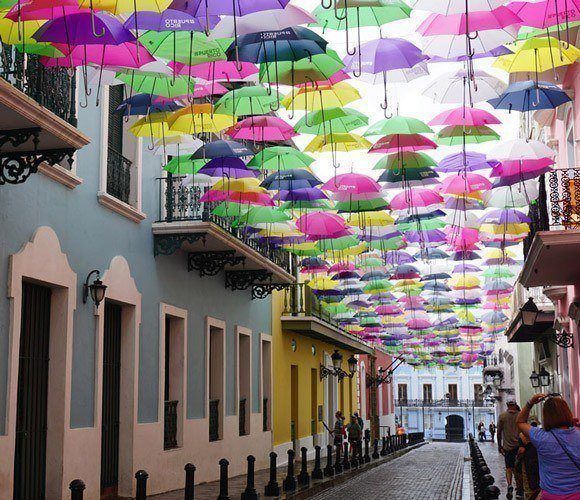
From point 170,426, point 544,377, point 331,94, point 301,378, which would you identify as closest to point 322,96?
point 331,94

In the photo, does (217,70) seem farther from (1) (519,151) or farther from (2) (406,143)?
(1) (519,151)

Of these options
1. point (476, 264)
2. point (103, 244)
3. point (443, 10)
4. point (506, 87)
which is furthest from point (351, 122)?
point (476, 264)

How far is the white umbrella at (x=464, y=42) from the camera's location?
410 inches

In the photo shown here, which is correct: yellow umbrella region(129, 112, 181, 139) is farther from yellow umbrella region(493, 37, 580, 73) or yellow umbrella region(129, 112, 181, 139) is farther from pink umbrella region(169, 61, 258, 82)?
yellow umbrella region(493, 37, 580, 73)

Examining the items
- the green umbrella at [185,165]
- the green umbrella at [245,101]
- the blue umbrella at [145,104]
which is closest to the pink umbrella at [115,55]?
the blue umbrella at [145,104]

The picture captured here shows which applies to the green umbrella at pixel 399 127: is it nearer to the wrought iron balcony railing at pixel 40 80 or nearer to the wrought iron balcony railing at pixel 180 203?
the wrought iron balcony railing at pixel 40 80

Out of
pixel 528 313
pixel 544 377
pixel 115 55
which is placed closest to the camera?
pixel 115 55

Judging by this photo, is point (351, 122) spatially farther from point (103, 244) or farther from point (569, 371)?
point (569, 371)

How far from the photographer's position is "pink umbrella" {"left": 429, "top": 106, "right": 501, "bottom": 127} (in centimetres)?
1271

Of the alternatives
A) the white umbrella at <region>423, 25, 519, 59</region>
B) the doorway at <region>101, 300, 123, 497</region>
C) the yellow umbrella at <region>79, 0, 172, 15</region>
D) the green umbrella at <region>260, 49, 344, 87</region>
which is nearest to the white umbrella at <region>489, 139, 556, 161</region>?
the white umbrella at <region>423, 25, 519, 59</region>

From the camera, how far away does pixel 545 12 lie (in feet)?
31.8

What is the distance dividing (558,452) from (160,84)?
21.8 ft

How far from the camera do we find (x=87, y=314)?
13.7 metres

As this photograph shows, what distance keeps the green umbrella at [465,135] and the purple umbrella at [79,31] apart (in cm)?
644
